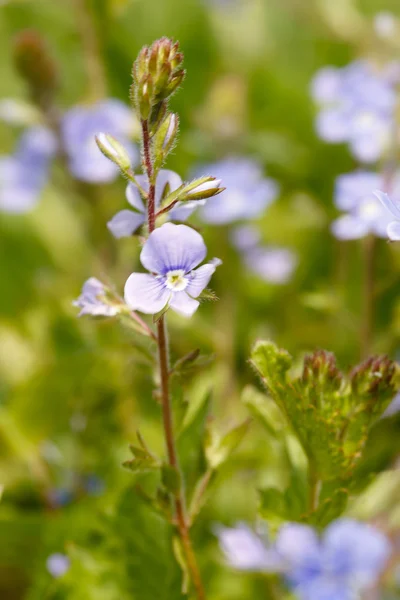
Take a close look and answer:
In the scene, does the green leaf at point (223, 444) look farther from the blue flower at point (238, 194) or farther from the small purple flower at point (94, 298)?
the blue flower at point (238, 194)

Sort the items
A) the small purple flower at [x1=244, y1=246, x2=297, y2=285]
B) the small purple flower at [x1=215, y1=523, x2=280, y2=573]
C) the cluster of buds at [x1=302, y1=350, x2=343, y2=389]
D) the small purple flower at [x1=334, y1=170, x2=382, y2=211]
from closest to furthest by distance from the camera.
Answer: the cluster of buds at [x1=302, y1=350, x2=343, y2=389], the small purple flower at [x1=215, y1=523, x2=280, y2=573], the small purple flower at [x1=334, y1=170, x2=382, y2=211], the small purple flower at [x1=244, y1=246, x2=297, y2=285]

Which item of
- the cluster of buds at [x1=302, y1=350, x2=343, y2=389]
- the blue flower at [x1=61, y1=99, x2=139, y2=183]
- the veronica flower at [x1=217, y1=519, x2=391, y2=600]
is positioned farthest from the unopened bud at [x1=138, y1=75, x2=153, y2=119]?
the blue flower at [x1=61, y1=99, x2=139, y2=183]

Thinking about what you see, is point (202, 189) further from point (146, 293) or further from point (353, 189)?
point (353, 189)

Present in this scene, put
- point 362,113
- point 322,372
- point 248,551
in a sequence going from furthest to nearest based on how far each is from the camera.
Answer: point 362,113 < point 248,551 < point 322,372

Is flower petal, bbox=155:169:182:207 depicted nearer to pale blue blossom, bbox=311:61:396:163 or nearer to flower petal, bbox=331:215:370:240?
flower petal, bbox=331:215:370:240

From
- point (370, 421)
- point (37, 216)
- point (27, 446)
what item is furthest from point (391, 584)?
point (37, 216)

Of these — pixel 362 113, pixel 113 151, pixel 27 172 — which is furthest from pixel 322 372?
pixel 27 172
